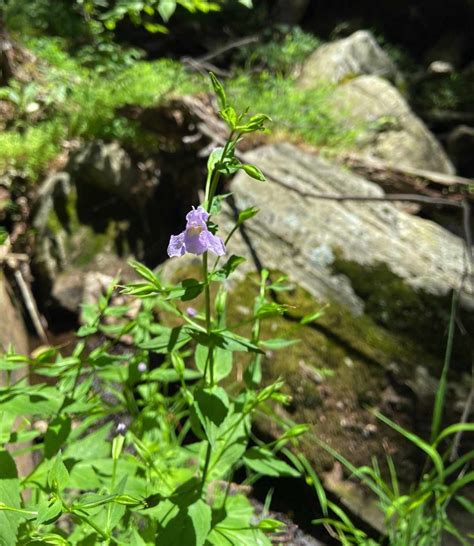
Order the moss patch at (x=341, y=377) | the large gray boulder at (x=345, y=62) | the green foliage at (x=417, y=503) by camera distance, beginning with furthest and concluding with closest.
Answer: the large gray boulder at (x=345, y=62) < the moss patch at (x=341, y=377) < the green foliage at (x=417, y=503)

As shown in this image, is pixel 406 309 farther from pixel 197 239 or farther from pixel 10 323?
pixel 10 323

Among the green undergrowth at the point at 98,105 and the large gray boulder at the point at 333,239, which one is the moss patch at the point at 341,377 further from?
the green undergrowth at the point at 98,105

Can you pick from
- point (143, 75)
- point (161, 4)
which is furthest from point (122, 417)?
point (143, 75)

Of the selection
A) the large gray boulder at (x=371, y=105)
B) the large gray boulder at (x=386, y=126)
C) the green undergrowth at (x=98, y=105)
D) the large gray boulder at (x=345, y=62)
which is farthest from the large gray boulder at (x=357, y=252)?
the large gray boulder at (x=345, y=62)

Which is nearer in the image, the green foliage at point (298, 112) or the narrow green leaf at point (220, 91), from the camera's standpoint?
the narrow green leaf at point (220, 91)

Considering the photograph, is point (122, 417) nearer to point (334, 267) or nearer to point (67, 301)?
point (67, 301)

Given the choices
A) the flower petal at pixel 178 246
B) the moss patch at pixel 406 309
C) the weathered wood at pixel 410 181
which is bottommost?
the moss patch at pixel 406 309

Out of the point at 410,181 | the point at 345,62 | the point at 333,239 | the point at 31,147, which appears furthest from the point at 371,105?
the point at 31,147
